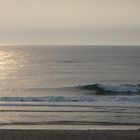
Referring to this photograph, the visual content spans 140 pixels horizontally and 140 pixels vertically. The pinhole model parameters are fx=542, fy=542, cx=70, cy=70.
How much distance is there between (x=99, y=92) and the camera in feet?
151

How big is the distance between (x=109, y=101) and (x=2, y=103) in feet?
23.8
